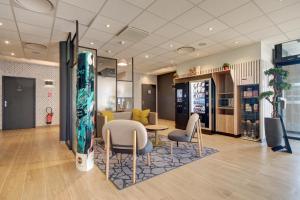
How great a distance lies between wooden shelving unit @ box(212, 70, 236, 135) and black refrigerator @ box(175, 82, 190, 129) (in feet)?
4.02

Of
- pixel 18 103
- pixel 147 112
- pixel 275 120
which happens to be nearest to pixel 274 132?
pixel 275 120

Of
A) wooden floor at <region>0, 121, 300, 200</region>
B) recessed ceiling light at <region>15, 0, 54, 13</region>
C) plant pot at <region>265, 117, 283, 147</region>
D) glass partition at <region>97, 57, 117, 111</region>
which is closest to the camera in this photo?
wooden floor at <region>0, 121, 300, 200</region>

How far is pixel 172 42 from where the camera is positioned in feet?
16.3

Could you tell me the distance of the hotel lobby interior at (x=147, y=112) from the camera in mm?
2518

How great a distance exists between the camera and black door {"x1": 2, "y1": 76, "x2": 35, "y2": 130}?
6.90 metres

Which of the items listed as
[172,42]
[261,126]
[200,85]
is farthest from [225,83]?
[172,42]

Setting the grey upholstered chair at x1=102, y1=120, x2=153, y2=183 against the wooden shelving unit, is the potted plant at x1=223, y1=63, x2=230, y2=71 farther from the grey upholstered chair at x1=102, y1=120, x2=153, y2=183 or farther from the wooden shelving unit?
the grey upholstered chair at x1=102, y1=120, x2=153, y2=183

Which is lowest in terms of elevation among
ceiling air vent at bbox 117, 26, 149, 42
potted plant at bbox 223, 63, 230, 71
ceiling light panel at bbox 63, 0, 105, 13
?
potted plant at bbox 223, 63, 230, 71

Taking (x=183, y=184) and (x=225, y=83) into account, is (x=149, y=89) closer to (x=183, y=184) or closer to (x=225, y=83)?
(x=225, y=83)

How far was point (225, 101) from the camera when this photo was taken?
237 inches

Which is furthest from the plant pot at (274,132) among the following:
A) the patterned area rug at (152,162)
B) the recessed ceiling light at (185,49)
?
the recessed ceiling light at (185,49)

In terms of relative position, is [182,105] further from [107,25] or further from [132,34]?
[107,25]

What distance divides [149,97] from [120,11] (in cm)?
771

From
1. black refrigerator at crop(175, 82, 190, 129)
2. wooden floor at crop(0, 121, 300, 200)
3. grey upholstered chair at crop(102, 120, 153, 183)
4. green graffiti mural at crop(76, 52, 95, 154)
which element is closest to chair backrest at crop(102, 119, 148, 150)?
grey upholstered chair at crop(102, 120, 153, 183)
